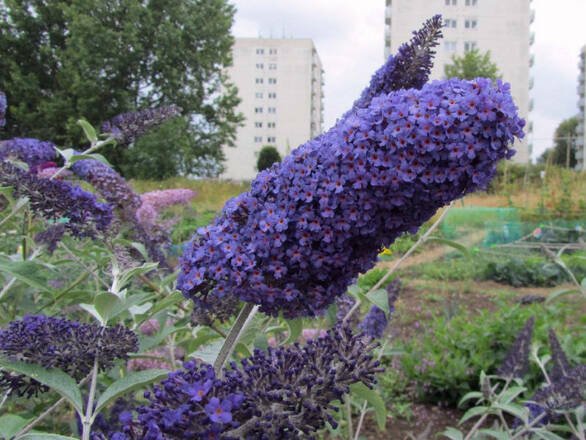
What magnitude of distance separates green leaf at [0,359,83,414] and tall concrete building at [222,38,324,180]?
60.6 meters

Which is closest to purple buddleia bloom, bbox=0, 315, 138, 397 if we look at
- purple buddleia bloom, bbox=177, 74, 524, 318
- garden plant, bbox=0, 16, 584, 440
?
garden plant, bbox=0, 16, 584, 440

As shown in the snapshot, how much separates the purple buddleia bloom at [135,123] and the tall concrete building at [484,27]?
148 ft

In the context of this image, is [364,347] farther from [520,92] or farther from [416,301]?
[520,92]

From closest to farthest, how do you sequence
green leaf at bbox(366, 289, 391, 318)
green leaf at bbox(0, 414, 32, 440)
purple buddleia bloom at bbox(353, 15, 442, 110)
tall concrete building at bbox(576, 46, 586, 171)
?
green leaf at bbox(0, 414, 32, 440) → purple buddleia bloom at bbox(353, 15, 442, 110) → green leaf at bbox(366, 289, 391, 318) → tall concrete building at bbox(576, 46, 586, 171)

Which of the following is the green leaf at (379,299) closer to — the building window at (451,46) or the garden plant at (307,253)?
the garden plant at (307,253)

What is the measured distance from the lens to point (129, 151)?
19141mm

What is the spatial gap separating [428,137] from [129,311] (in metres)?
1.13

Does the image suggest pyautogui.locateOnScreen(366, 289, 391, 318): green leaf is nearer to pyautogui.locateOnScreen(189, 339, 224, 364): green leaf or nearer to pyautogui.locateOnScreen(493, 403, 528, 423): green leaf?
pyautogui.locateOnScreen(189, 339, 224, 364): green leaf

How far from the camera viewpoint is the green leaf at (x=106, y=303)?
1.04 m

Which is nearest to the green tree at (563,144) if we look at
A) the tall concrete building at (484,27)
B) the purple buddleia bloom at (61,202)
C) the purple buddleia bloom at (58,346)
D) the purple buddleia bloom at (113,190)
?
the tall concrete building at (484,27)

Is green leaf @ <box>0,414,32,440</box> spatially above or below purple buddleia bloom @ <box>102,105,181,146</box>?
below

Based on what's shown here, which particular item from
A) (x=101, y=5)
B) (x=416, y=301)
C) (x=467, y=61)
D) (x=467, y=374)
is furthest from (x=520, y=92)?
(x=467, y=374)

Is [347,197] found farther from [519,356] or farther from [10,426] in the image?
[519,356]

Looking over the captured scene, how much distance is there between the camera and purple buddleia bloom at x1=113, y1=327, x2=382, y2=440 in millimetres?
675
